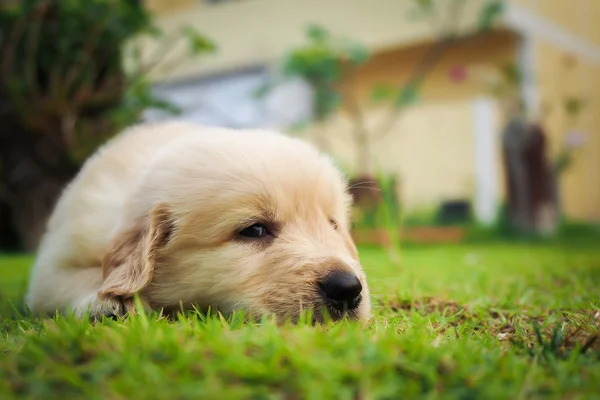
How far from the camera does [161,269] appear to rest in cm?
270

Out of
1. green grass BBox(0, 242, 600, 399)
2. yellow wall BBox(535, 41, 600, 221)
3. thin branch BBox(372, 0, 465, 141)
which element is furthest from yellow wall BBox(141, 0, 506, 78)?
green grass BBox(0, 242, 600, 399)

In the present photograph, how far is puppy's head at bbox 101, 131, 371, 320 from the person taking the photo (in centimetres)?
244

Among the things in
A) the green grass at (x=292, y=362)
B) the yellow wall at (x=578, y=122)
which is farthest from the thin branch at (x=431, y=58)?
the green grass at (x=292, y=362)

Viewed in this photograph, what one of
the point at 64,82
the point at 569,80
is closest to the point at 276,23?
the point at 569,80

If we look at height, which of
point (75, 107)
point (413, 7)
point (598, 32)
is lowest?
point (75, 107)

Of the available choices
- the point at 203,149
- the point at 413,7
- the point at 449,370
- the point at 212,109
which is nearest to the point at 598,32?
the point at 413,7

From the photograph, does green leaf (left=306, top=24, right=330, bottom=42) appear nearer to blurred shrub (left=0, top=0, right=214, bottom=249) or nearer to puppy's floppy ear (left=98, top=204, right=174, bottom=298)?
blurred shrub (left=0, top=0, right=214, bottom=249)

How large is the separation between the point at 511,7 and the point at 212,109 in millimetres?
7691

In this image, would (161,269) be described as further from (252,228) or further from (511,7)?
(511,7)

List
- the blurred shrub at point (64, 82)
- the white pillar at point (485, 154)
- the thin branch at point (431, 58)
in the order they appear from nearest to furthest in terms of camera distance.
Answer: the blurred shrub at point (64, 82), the thin branch at point (431, 58), the white pillar at point (485, 154)

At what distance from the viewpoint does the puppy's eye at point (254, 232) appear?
8.64 feet

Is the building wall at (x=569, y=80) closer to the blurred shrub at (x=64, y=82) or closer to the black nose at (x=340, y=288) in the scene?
the blurred shrub at (x=64, y=82)

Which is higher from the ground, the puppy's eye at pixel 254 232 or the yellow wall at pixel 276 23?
the yellow wall at pixel 276 23

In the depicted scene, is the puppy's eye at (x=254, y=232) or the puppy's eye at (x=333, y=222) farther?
the puppy's eye at (x=333, y=222)
